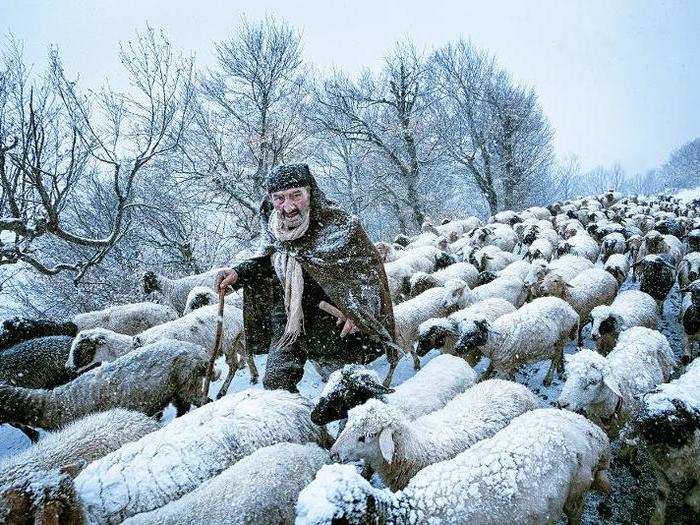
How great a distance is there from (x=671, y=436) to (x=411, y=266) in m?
6.99

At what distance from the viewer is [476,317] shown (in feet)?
17.4

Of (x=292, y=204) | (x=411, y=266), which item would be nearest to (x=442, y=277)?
(x=411, y=266)

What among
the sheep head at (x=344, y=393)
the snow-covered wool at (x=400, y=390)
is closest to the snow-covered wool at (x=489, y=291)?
the snow-covered wool at (x=400, y=390)

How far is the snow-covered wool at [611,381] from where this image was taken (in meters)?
3.56

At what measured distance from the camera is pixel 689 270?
7801 mm

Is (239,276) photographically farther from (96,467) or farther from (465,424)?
(465,424)

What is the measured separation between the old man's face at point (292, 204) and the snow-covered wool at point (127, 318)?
5.62 meters

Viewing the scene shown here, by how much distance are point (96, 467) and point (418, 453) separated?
7.10ft

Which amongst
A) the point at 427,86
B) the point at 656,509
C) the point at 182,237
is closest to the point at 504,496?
the point at 656,509

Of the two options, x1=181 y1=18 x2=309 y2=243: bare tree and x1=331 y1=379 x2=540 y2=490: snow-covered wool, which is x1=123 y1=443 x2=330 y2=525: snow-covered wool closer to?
x1=331 y1=379 x2=540 y2=490: snow-covered wool

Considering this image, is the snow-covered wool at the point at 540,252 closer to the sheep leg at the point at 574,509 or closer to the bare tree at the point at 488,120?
the sheep leg at the point at 574,509

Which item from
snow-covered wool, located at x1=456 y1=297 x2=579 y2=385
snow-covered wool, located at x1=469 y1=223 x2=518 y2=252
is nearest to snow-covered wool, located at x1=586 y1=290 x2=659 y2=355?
snow-covered wool, located at x1=456 y1=297 x2=579 y2=385

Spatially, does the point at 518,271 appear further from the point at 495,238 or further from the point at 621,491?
the point at 621,491

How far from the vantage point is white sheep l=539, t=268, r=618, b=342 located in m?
6.73
